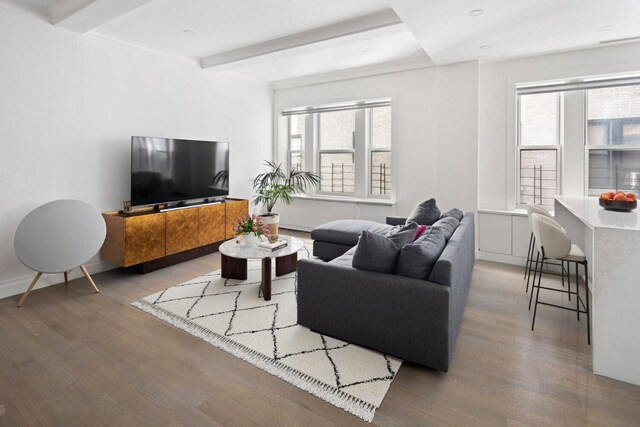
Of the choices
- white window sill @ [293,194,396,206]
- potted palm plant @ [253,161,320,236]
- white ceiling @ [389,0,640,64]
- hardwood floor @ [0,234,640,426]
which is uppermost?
white ceiling @ [389,0,640,64]

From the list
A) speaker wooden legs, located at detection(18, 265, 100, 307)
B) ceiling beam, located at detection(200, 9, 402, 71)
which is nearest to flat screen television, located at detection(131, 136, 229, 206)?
speaker wooden legs, located at detection(18, 265, 100, 307)

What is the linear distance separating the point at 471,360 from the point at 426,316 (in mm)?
513

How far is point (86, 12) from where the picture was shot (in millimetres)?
3096

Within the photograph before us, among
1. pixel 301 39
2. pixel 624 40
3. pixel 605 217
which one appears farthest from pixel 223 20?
pixel 624 40

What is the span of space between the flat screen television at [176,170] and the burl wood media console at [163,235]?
0.84 feet

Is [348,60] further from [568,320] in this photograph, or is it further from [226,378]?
[226,378]

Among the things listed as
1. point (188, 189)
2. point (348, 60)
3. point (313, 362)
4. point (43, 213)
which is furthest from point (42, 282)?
point (348, 60)

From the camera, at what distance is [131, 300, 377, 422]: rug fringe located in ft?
5.84

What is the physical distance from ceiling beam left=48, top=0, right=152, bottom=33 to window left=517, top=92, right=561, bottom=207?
441 centimetres

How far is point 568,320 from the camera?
9.00ft

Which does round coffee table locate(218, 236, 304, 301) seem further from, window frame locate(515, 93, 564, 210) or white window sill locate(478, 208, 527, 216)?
window frame locate(515, 93, 564, 210)

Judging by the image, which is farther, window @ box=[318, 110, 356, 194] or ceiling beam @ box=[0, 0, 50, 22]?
window @ box=[318, 110, 356, 194]

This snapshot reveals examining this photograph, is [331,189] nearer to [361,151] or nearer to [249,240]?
[361,151]

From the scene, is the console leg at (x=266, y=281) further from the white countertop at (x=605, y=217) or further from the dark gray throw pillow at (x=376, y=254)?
the white countertop at (x=605, y=217)
